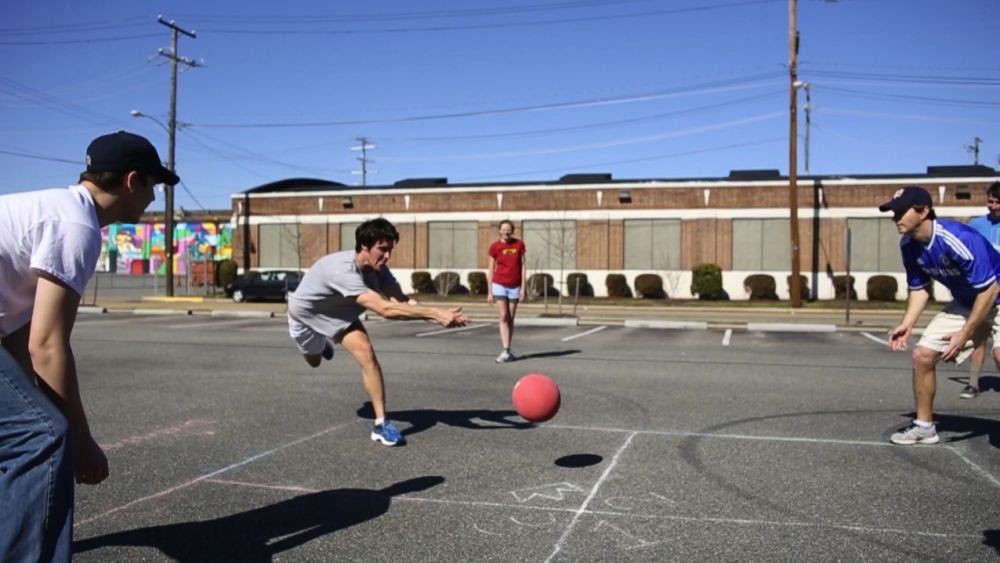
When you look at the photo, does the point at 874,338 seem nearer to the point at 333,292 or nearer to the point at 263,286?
the point at 333,292

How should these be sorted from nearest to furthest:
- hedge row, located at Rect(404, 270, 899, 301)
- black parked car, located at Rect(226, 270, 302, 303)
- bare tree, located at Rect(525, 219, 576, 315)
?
hedge row, located at Rect(404, 270, 899, 301), black parked car, located at Rect(226, 270, 302, 303), bare tree, located at Rect(525, 219, 576, 315)

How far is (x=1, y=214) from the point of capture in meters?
3.08

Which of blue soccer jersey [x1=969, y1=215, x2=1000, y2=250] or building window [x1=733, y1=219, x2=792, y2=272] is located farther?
building window [x1=733, y1=219, x2=792, y2=272]

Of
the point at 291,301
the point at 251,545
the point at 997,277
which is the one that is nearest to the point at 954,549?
the point at 997,277

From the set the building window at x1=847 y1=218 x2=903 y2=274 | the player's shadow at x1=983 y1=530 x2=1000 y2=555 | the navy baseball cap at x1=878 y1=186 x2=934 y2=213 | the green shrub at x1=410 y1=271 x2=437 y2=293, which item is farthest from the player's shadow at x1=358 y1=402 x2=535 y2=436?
the green shrub at x1=410 y1=271 x2=437 y2=293

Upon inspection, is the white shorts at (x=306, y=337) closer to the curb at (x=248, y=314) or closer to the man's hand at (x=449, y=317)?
the man's hand at (x=449, y=317)

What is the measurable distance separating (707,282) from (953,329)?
98.5 feet

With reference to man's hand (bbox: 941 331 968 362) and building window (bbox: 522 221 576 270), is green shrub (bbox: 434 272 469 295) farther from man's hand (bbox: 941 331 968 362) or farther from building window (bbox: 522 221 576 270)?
man's hand (bbox: 941 331 968 362)

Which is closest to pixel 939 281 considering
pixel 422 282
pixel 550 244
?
pixel 550 244

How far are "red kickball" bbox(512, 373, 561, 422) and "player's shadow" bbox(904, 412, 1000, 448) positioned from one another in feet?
10.7

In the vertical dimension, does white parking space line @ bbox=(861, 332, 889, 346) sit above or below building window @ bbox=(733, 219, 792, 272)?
below

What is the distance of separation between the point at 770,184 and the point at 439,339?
2505 cm

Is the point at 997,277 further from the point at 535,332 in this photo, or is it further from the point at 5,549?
the point at 535,332

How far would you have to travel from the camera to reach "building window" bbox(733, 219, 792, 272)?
123 ft
